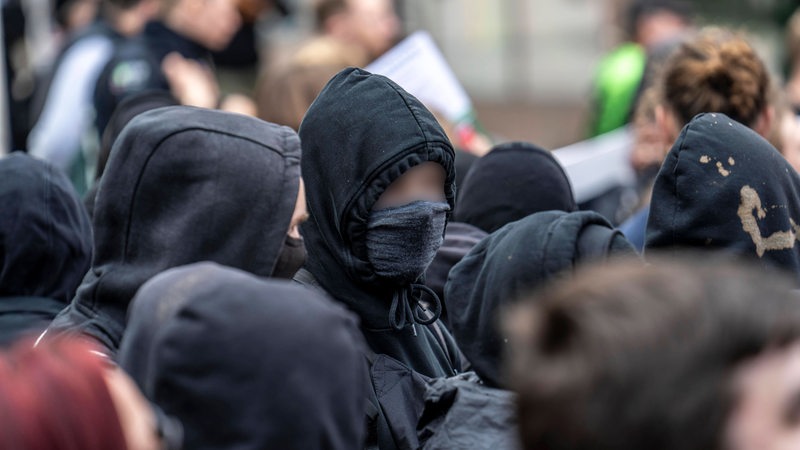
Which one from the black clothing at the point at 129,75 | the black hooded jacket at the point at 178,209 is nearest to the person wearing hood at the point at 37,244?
the black hooded jacket at the point at 178,209

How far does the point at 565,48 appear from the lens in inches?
555

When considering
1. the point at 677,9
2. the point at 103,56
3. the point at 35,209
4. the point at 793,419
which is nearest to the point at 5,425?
the point at 793,419

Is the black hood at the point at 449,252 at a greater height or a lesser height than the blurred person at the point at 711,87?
lesser

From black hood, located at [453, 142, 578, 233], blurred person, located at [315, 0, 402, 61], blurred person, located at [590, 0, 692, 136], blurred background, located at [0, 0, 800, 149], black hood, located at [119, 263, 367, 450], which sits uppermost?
black hood, located at [119, 263, 367, 450]

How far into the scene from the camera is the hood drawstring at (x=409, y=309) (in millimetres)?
2814

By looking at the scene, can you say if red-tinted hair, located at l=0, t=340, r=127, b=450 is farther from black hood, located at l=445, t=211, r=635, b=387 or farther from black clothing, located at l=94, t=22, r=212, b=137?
black clothing, located at l=94, t=22, r=212, b=137

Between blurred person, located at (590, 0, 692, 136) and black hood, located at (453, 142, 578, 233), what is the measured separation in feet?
8.71

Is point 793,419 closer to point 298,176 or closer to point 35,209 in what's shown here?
point 298,176

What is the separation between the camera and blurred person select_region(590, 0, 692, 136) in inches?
272

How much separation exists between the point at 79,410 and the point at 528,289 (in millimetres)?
1052

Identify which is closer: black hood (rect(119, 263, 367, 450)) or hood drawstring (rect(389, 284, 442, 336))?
black hood (rect(119, 263, 367, 450))

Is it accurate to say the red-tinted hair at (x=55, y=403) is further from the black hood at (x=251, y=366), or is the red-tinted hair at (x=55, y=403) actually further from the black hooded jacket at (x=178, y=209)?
the black hooded jacket at (x=178, y=209)

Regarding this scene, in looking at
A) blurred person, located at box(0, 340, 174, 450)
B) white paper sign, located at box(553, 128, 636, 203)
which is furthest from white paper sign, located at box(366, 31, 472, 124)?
blurred person, located at box(0, 340, 174, 450)

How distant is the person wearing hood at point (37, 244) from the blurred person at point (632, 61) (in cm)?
374
